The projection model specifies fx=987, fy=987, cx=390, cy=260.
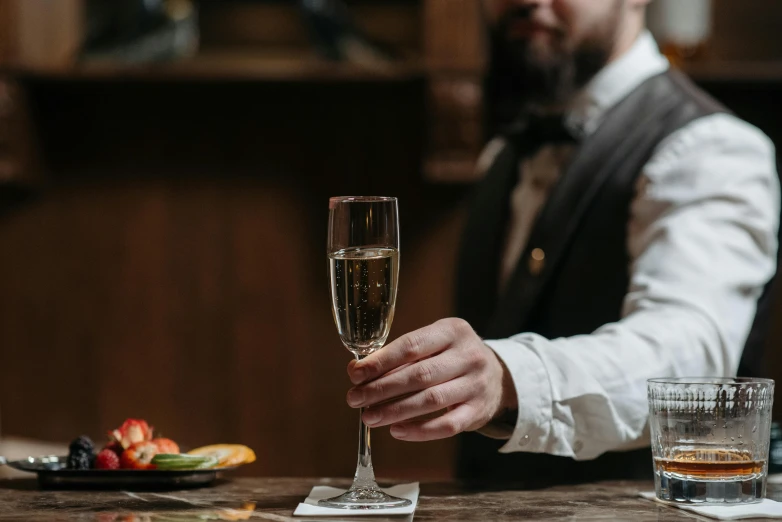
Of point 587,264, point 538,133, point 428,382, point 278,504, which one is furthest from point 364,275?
point 538,133

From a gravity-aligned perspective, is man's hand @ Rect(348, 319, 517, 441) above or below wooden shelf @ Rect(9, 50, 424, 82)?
below

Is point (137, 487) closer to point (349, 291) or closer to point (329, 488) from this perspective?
point (329, 488)

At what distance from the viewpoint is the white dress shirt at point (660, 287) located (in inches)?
44.5

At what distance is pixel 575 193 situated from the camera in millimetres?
1730

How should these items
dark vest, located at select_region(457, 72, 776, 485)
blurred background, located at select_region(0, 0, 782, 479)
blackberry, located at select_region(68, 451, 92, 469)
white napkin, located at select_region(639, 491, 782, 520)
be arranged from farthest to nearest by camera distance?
blurred background, located at select_region(0, 0, 782, 479), dark vest, located at select_region(457, 72, 776, 485), blackberry, located at select_region(68, 451, 92, 469), white napkin, located at select_region(639, 491, 782, 520)

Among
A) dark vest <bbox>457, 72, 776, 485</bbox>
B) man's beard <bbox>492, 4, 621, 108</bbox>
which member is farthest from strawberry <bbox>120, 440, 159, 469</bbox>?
man's beard <bbox>492, 4, 621, 108</bbox>

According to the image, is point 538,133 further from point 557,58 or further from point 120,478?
point 120,478

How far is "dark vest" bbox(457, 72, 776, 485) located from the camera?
65.6 inches

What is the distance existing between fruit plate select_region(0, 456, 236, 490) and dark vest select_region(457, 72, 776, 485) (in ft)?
2.33

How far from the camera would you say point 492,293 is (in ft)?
6.66

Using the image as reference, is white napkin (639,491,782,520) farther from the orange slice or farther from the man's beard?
the man's beard

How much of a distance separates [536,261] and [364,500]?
0.84 meters

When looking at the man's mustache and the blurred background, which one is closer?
the man's mustache

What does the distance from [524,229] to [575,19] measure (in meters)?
0.42
